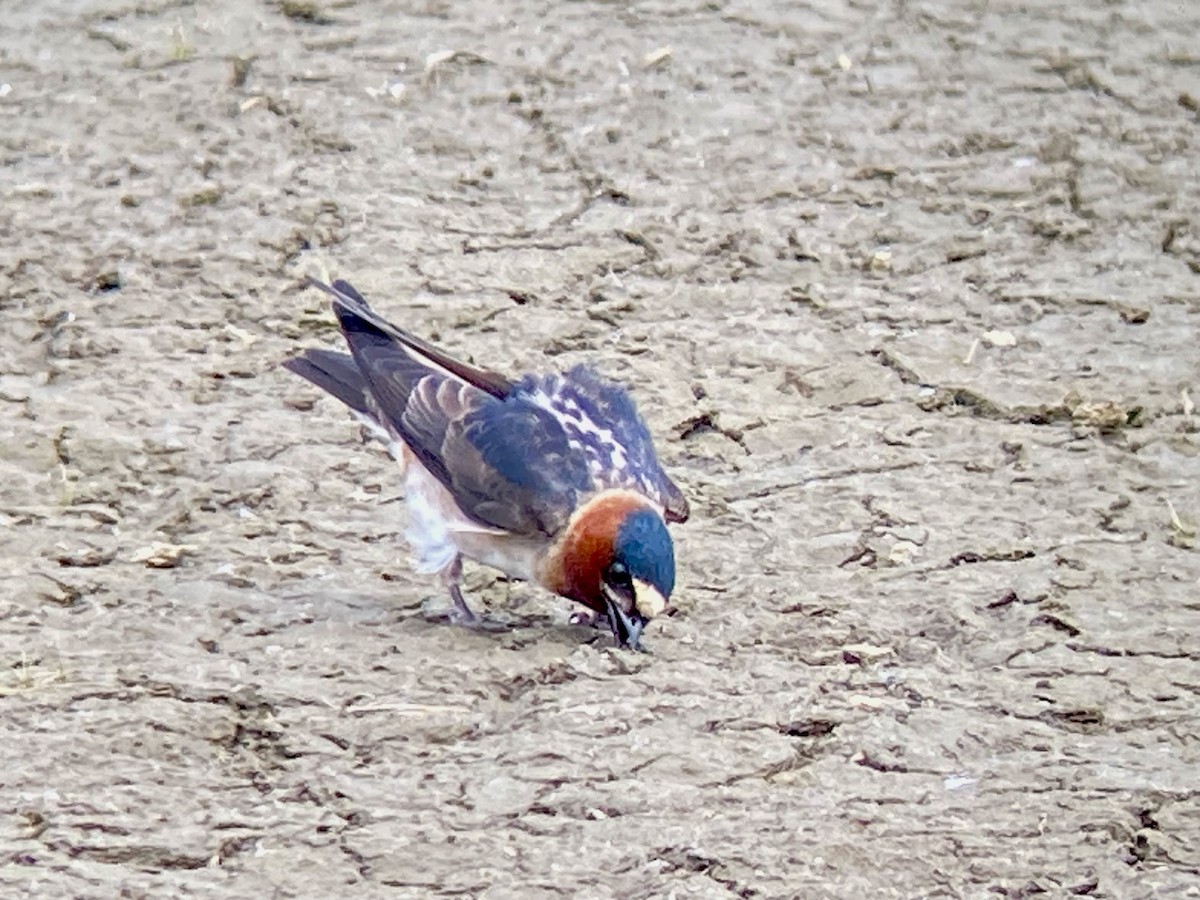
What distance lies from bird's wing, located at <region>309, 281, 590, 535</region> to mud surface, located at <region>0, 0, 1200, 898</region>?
0.30 m

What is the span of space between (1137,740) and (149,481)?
2659mm

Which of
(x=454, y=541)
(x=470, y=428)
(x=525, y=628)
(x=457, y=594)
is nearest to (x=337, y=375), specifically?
(x=470, y=428)

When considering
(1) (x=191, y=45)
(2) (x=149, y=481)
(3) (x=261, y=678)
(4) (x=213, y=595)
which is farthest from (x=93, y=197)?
(3) (x=261, y=678)

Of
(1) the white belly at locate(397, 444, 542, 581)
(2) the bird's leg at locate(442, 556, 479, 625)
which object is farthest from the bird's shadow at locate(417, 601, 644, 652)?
(1) the white belly at locate(397, 444, 542, 581)

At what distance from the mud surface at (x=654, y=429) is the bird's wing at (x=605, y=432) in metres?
0.32

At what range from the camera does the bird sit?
18.1 ft

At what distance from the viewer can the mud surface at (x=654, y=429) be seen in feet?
15.7

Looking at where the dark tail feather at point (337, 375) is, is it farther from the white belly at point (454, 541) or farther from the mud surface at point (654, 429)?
the white belly at point (454, 541)

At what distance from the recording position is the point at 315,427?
21.9ft

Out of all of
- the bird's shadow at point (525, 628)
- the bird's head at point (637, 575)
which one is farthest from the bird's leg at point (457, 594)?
the bird's head at point (637, 575)

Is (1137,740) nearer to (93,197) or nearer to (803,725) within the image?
(803,725)

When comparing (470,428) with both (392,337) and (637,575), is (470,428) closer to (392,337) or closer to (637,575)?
(392,337)

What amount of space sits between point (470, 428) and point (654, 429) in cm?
101

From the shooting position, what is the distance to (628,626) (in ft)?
18.0
